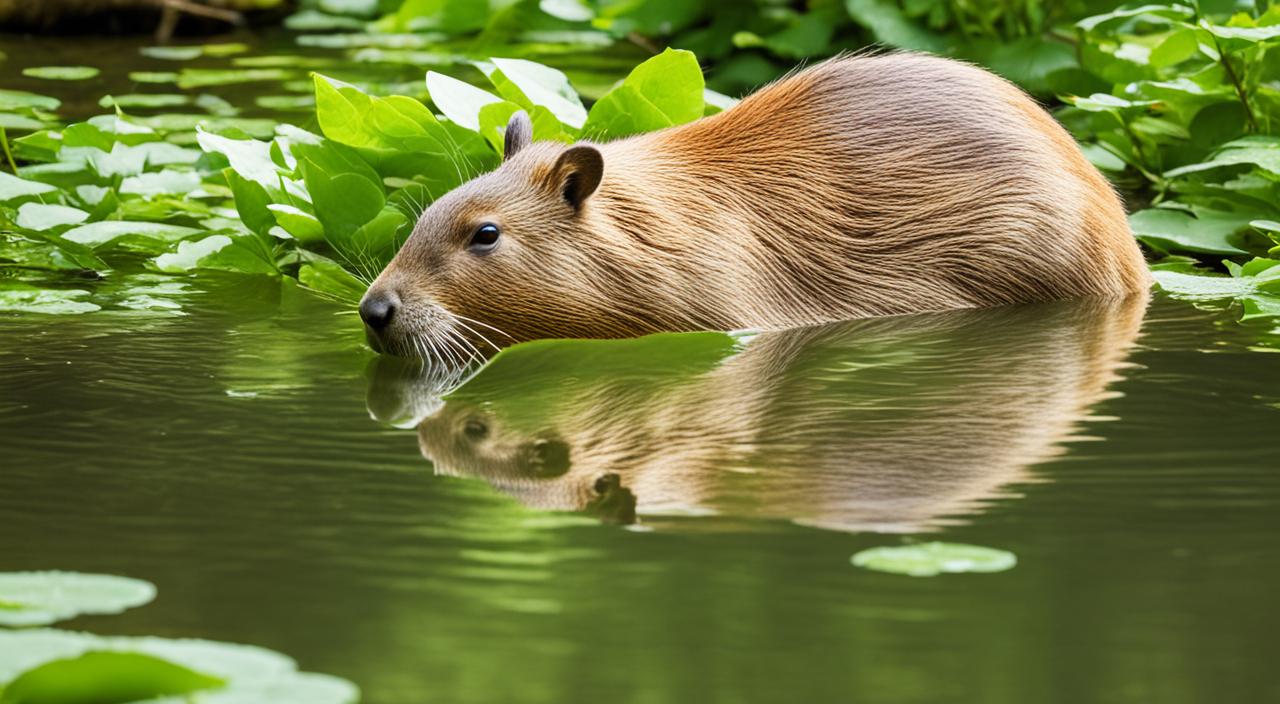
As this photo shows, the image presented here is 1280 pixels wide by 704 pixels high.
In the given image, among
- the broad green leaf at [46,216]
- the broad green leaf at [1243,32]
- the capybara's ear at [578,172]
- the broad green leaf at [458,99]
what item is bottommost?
the broad green leaf at [46,216]

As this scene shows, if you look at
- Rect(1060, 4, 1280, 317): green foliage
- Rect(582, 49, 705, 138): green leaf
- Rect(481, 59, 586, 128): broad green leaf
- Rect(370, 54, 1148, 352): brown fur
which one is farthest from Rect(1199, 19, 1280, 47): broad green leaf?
Rect(481, 59, 586, 128): broad green leaf

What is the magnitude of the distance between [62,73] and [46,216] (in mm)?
3419

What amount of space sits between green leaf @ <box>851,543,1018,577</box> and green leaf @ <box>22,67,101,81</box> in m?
6.75

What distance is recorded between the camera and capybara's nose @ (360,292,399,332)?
4.22m

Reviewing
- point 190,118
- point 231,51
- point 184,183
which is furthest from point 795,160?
point 231,51

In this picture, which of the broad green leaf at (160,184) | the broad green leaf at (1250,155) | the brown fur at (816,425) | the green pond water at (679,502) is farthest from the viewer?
the broad green leaf at (160,184)

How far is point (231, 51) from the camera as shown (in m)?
9.77

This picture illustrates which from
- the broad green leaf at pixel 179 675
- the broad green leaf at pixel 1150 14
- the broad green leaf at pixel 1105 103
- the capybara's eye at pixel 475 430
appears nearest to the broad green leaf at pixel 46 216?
the capybara's eye at pixel 475 430

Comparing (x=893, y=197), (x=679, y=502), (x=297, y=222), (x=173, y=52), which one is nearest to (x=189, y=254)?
(x=297, y=222)

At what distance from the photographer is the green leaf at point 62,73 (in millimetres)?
8438

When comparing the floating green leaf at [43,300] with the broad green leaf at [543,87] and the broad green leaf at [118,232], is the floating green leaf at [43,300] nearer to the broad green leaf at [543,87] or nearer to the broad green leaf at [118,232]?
the broad green leaf at [118,232]

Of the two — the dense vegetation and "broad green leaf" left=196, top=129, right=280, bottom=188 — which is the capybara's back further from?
"broad green leaf" left=196, top=129, right=280, bottom=188

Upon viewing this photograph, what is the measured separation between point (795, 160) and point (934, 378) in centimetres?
117

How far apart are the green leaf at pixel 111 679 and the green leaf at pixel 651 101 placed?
333 centimetres
